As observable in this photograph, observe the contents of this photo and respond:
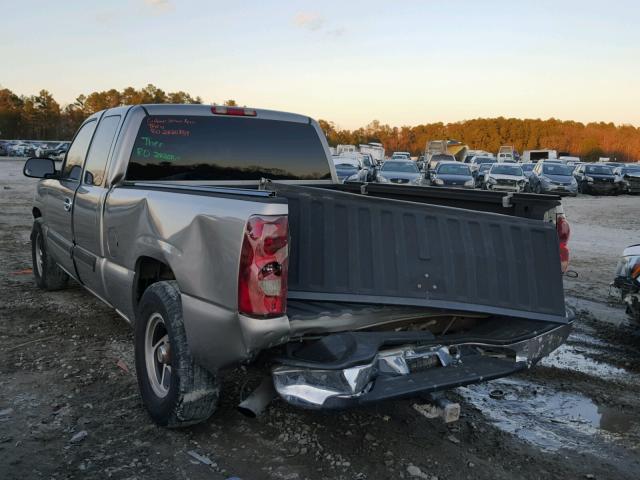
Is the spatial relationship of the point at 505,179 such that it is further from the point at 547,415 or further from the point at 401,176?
the point at 547,415

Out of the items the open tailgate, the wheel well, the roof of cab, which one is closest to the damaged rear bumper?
the open tailgate

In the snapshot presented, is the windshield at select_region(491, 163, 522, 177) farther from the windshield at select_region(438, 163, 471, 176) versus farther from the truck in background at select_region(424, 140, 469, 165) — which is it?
the truck in background at select_region(424, 140, 469, 165)

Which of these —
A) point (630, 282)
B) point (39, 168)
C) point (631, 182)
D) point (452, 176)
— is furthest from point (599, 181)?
point (39, 168)

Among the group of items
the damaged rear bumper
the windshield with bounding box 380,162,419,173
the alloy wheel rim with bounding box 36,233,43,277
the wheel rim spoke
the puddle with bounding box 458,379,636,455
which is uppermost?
the windshield with bounding box 380,162,419,173

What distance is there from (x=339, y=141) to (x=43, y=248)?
121m

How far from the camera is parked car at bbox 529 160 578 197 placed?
26875 millimetres

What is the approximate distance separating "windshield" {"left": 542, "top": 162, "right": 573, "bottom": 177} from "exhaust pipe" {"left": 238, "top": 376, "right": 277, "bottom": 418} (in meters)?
27.7

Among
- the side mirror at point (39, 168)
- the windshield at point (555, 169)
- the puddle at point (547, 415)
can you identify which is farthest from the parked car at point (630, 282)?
the windshield at point (555, 169)

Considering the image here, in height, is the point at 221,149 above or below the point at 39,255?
above

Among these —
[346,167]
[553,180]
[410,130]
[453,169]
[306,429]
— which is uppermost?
[410,130]

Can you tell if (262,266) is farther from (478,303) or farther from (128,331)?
(128,331)

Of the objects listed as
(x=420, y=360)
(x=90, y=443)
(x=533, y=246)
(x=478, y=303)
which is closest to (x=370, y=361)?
(x=420, y=360)

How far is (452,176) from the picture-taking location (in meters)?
24.9

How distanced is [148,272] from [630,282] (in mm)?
4265
